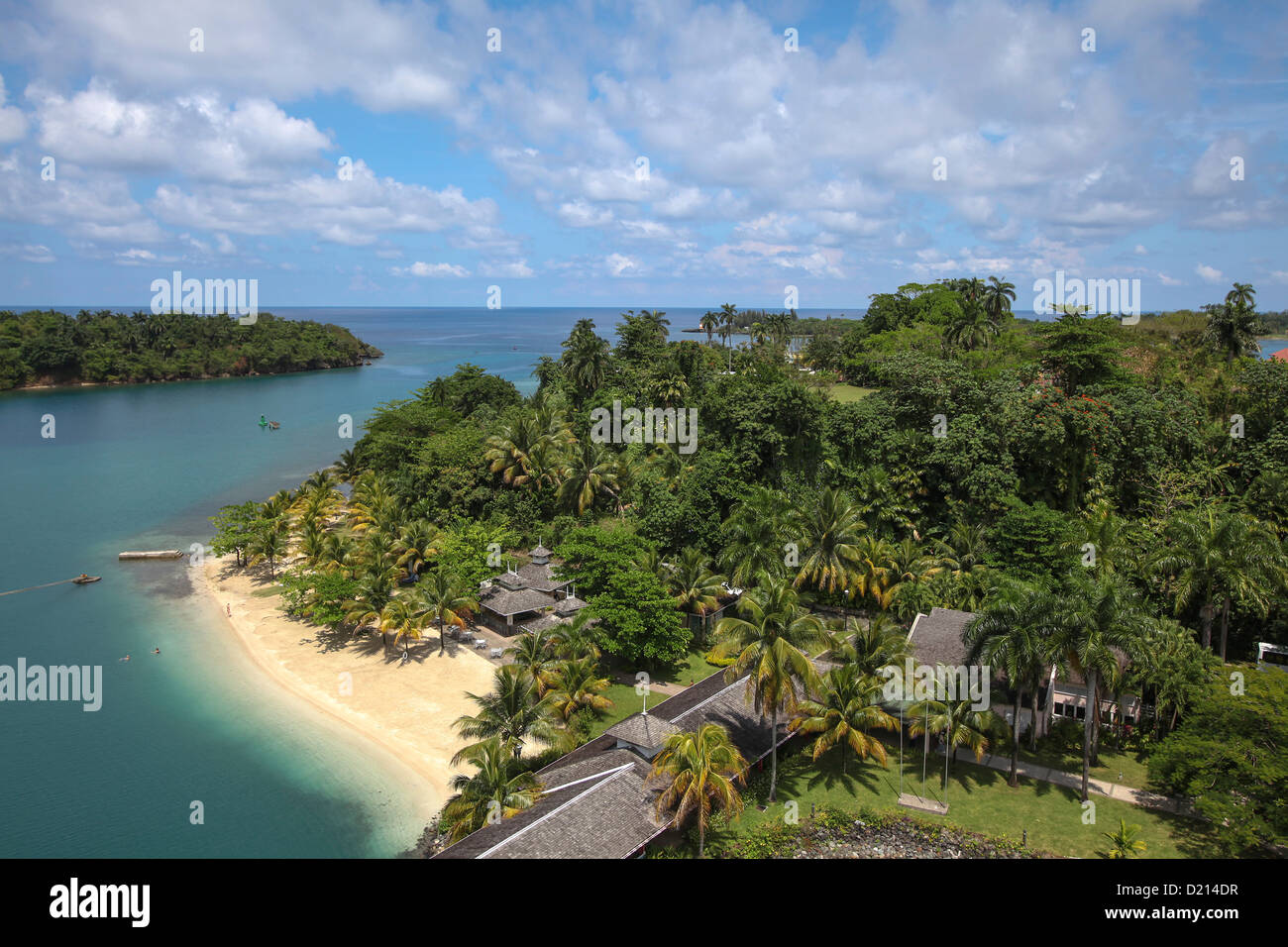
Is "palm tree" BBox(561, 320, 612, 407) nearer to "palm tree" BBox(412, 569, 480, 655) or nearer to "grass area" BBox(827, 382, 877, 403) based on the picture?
"grass area" BBox(827, 382, 877, 403)

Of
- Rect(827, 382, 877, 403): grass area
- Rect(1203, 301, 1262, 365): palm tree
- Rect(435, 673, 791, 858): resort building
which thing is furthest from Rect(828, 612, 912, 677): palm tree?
Rect(1203, 301, 1262, 365): palm tree

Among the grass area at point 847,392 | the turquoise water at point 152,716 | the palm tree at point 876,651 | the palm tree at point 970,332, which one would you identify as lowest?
the turquoise water at point 152,716

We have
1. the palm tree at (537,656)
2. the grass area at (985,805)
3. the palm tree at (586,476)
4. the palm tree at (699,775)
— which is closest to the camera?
the palm tree at (699,775)

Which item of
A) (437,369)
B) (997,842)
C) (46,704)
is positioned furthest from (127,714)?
(437,369)

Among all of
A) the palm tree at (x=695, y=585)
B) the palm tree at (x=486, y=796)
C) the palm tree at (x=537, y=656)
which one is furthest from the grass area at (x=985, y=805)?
the palm tree at (x=695, y=585)

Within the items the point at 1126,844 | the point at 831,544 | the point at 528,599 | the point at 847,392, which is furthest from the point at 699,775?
the point at 847,392

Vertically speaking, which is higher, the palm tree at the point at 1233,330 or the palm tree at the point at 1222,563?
the palm tree at the point at 1233,330

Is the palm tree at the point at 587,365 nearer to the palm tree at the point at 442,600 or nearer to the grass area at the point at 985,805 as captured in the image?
the palm tree at the point at 442,600
